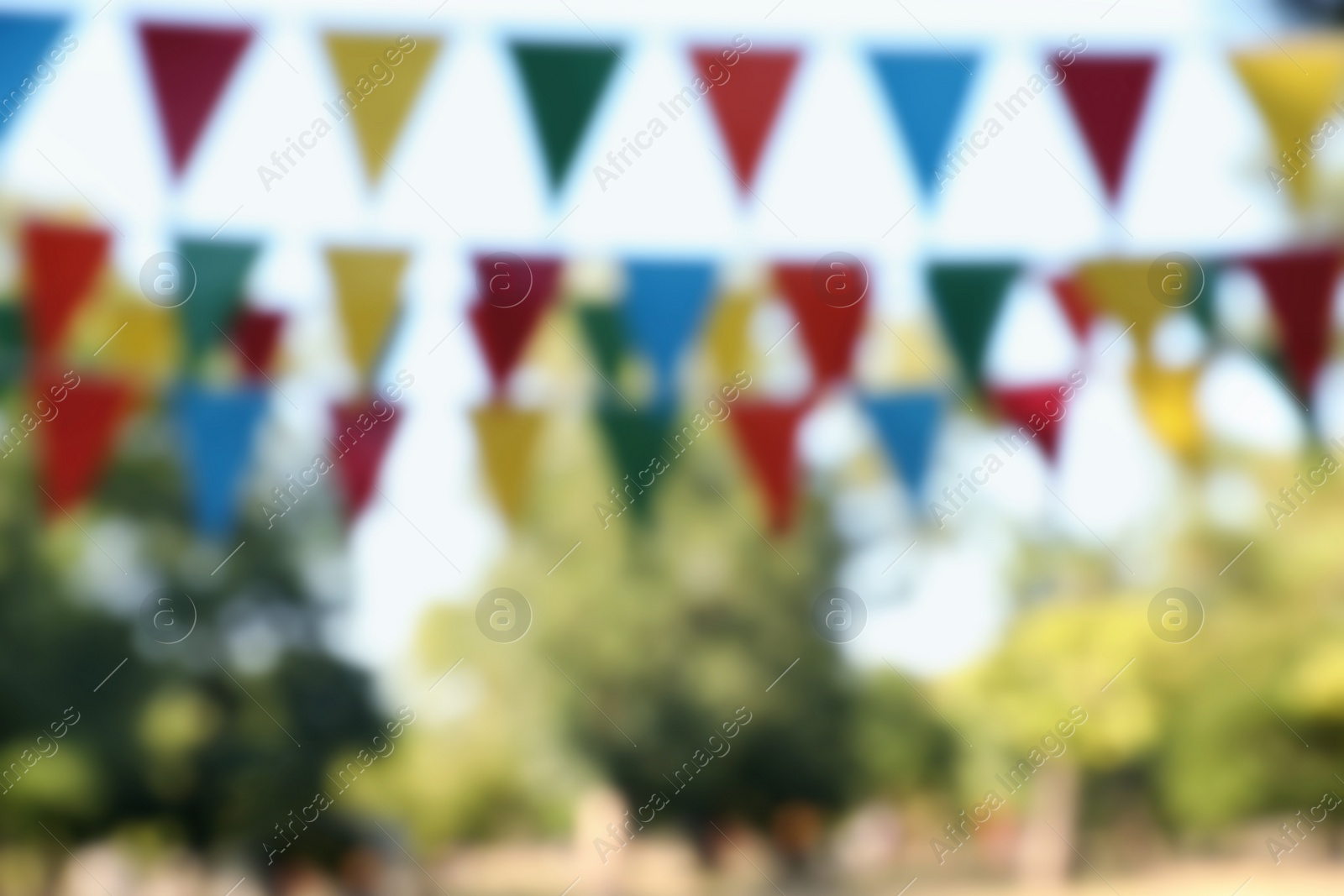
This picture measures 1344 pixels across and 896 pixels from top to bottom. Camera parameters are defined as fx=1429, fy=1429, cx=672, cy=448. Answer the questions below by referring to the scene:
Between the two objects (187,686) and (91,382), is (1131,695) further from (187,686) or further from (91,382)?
(91,382)

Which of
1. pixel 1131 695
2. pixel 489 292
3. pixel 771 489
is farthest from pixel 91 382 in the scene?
pixel 1131 695

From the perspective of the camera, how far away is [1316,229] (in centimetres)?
987

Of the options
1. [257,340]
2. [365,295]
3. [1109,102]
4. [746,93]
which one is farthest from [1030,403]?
[257,340]

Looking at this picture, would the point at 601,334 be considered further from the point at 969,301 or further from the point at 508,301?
the point at 969,301

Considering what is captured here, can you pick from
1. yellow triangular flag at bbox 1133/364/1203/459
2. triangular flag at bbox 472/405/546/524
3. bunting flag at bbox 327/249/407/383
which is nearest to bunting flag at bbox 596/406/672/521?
triangular flag at bbox 472/405/546/524

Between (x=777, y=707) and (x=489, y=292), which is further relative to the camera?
(x=777, y=707)

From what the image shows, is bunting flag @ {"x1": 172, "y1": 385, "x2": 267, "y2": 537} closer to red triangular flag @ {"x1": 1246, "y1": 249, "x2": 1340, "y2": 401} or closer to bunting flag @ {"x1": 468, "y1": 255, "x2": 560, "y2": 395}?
bunting flag @ {"x1": 468, "y1": 255, "x2": 560, "y2": 395}

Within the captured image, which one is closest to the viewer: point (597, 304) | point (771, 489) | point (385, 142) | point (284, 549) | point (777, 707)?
point (385, 142)

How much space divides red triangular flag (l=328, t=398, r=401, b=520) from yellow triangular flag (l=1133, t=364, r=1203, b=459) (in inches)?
80.9

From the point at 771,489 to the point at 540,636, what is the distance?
8180 mm

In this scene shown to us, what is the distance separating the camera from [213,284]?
3.55 metres

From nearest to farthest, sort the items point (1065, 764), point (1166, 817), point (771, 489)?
point (771, 489), point (1166, 817), point (1065, 764)

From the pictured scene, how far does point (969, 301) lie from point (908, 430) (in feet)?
1.44

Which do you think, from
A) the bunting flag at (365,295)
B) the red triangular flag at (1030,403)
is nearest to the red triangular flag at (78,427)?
the bunting flag at (365,295)
